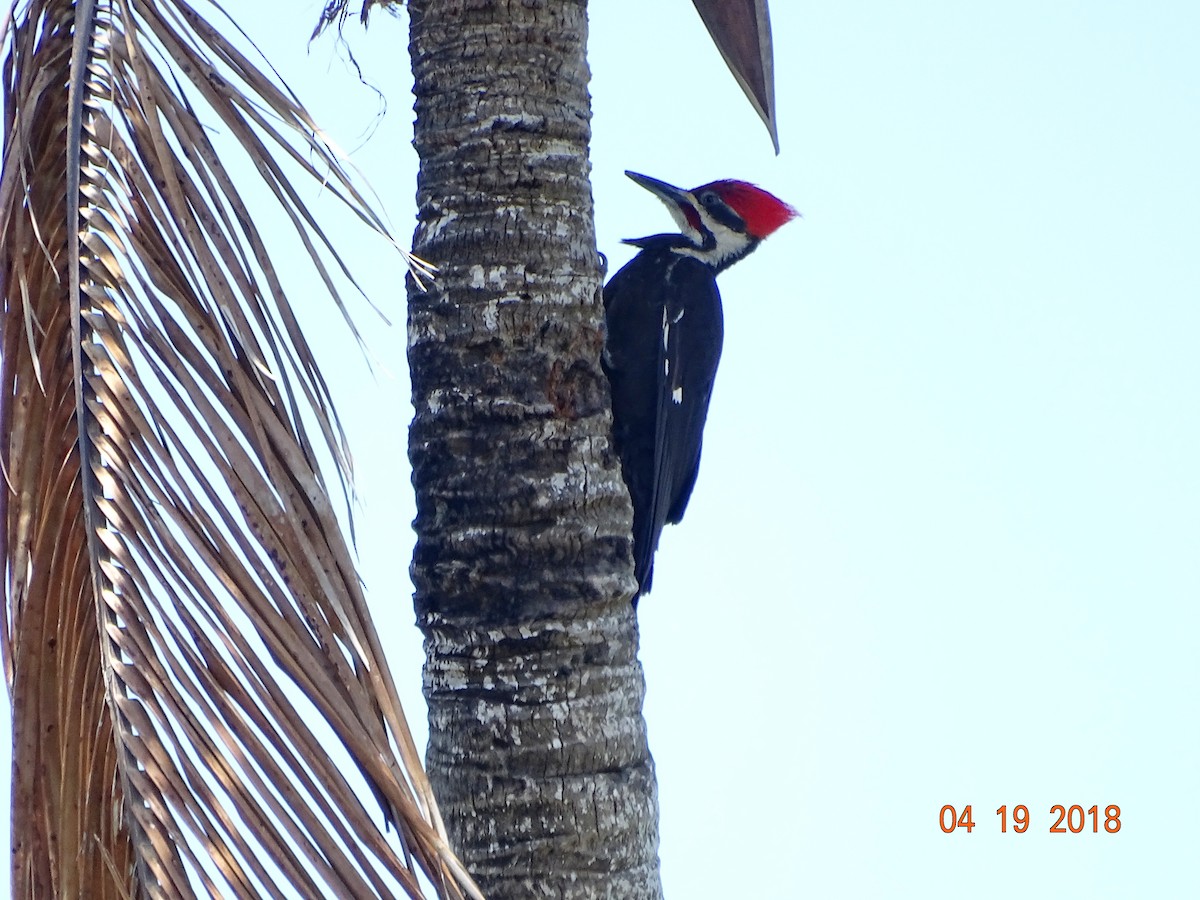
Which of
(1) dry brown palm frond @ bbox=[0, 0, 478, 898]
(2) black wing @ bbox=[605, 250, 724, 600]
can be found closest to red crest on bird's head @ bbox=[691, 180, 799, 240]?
(2) black wing @ bbox=[605, 250, 724, 600]

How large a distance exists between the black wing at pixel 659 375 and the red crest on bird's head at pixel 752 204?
18.7 inches

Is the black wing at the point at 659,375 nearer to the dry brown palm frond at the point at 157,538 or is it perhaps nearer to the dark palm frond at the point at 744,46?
the dark palm frond at the point at 744,46

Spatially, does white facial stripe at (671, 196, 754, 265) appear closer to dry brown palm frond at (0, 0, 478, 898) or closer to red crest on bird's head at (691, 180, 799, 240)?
red crest on bird's head at (691, 180, 799, 240)

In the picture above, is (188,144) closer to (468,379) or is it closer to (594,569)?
(468,379)

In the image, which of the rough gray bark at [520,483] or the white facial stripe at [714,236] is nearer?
the rough gray bark at [520,483]

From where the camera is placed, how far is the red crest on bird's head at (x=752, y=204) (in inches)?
179

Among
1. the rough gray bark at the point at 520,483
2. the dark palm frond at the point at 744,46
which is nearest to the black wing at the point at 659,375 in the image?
the dark palm frond at the point at 744,46

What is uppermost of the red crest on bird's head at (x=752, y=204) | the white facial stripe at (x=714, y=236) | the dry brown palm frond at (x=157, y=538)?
the red crest on bird's head at (x=752, y=204)

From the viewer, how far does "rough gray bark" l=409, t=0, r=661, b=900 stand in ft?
7.30

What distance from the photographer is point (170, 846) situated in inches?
59.6

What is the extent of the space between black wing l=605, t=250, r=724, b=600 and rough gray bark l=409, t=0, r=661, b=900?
39.1 inches

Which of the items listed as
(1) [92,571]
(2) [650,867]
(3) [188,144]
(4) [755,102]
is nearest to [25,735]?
(1) [92,571]

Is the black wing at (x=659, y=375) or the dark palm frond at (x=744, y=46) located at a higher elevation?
the dark palm frond at (x=744, y=46)

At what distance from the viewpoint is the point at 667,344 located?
3.82 meters
